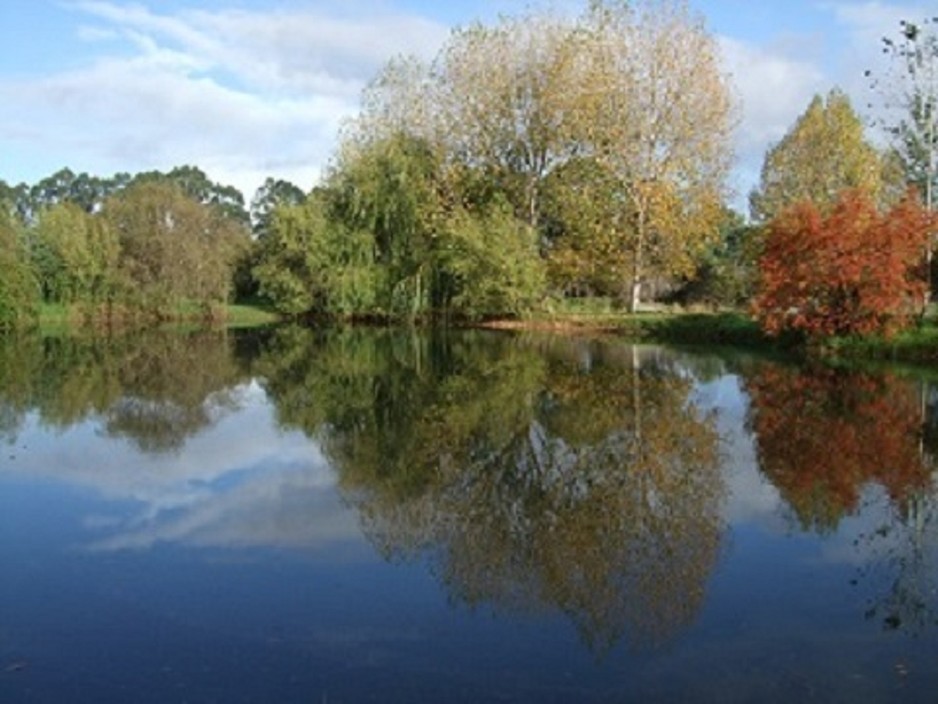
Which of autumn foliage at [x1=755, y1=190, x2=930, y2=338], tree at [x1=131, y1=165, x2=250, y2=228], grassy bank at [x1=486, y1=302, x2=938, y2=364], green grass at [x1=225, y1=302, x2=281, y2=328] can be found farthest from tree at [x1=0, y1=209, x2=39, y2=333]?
tree at [x1=131, y1=165, x2=250, y2=228]

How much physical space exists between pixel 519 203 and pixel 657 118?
7.99 metres

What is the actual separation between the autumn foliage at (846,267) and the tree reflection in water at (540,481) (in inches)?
249

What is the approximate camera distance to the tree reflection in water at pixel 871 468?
7.33m

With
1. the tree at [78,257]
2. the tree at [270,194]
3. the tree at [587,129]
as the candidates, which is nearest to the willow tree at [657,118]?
the tree at [587,129]

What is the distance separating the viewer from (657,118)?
36094 millimetres

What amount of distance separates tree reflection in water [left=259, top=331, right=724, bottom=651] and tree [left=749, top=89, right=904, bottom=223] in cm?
2072

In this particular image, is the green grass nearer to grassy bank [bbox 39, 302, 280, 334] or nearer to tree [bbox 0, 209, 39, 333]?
grassy bank [bbox 39, 302, 280, 334]

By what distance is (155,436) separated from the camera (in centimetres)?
1395

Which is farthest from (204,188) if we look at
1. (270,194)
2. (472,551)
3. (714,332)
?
(472,551)

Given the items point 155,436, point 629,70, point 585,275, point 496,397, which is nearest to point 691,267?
point 585,275

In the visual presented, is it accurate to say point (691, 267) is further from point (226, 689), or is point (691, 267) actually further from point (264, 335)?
point (226, 689)

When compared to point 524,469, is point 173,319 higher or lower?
higher

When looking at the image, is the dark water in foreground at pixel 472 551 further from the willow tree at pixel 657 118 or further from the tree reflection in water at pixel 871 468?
the willow tree at pixel 657 118

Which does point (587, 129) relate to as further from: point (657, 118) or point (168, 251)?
point (168, 251)
